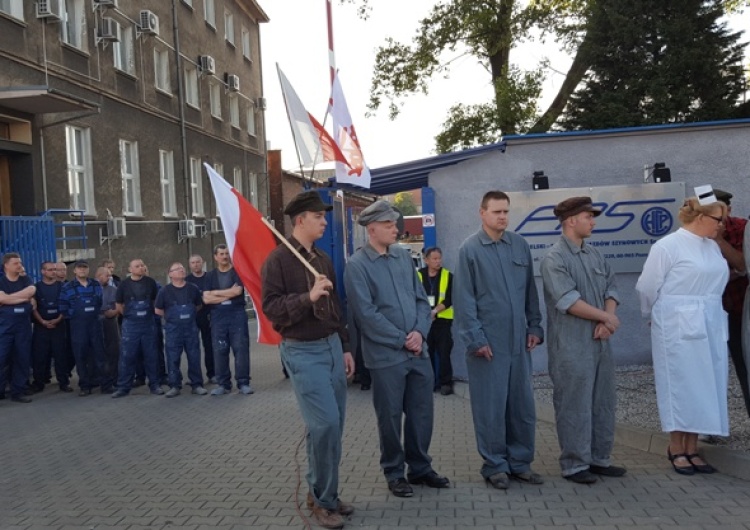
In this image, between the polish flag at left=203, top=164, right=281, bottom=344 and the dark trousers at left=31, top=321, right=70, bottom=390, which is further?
the dark trousers at left=31, top=321, right=70, bottom=390

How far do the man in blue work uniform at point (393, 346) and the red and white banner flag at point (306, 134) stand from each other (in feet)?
10.8

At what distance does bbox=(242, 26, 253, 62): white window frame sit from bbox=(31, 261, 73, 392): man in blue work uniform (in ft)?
77.7

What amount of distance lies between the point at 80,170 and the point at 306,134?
11.2 m

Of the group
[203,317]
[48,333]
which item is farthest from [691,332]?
[48,333]

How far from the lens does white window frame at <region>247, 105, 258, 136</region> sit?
3381 centimetres

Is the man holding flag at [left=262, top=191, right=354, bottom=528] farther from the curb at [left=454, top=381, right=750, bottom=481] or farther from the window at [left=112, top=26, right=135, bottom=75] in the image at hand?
the window at [left=112, top=26, right=135, bottom=75]

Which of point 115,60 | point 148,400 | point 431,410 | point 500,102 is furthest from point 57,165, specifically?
point 431,410

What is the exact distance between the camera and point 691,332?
19.5ft

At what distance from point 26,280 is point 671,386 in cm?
892

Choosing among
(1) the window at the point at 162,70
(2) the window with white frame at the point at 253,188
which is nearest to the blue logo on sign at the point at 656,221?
(1) the window at the point at 162,70

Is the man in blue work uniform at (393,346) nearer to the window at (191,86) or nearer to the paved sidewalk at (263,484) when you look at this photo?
the paved sidewalk at (263,484)

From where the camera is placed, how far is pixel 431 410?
5.90m

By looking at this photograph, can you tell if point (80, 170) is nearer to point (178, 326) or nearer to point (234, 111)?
point (178, 326)

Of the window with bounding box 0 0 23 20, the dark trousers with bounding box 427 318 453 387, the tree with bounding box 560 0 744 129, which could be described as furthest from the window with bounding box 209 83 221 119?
the dark trousers with bounding box 427 318 453 387
